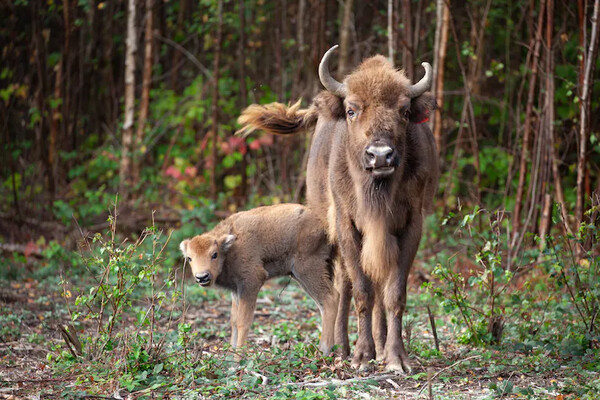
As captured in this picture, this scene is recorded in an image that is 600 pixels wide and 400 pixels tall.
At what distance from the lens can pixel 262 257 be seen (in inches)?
321

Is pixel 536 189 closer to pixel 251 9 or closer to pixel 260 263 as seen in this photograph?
pixel 260 263

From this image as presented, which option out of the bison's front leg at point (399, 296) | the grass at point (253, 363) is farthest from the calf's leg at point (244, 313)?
the bison's front leg at point (399, 296)

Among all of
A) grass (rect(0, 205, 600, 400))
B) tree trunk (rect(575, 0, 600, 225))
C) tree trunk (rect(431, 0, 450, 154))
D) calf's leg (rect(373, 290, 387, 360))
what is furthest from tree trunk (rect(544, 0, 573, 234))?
calf's leg (rect(373, 290, 387, 360))

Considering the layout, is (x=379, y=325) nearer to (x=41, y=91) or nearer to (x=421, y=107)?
(x=421, y=107)

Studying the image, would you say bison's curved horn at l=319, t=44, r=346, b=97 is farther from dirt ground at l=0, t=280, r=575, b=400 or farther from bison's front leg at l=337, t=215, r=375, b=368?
dirt ground at l=0, t=280, r=575, b=400

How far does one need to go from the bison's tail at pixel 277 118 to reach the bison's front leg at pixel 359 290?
2.27m

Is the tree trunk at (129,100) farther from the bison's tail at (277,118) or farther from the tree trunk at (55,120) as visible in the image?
the bison's tail at (277,118)

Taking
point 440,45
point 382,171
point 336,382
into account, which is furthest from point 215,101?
point 336,382

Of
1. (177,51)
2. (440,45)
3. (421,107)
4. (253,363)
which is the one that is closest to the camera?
(253,363)

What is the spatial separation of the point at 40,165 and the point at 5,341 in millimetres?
7837

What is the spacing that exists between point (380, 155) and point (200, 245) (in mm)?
2723

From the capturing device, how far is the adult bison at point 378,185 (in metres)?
6.11

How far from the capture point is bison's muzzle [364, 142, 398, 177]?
5770 mm

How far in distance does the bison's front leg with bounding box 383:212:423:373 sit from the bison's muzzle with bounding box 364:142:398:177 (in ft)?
2.69
